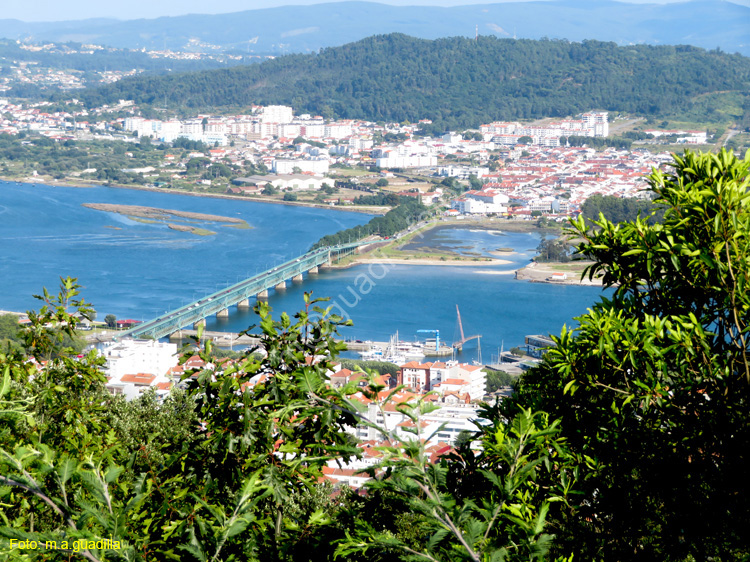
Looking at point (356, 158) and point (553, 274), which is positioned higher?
point (356, 158)

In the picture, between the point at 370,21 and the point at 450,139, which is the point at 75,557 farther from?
the point at 370,21

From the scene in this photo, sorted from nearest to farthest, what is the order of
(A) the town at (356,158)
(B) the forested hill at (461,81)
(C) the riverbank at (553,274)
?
(C) the riverbank at (553,274) < (A) the town at (356,158) < (B) the forested hill at (461,81)

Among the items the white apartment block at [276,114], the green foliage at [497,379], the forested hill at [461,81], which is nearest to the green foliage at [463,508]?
the green foliage at [497,379]

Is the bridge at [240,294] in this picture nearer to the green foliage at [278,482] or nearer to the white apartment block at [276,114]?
the green foliage at [278,482]

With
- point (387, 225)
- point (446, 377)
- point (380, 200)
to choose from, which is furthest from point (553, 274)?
point (380, 200)

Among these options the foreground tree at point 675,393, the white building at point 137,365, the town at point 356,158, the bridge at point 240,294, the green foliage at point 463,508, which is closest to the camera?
the green foliage at point 463,508

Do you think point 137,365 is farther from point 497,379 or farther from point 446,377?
point 497,379
